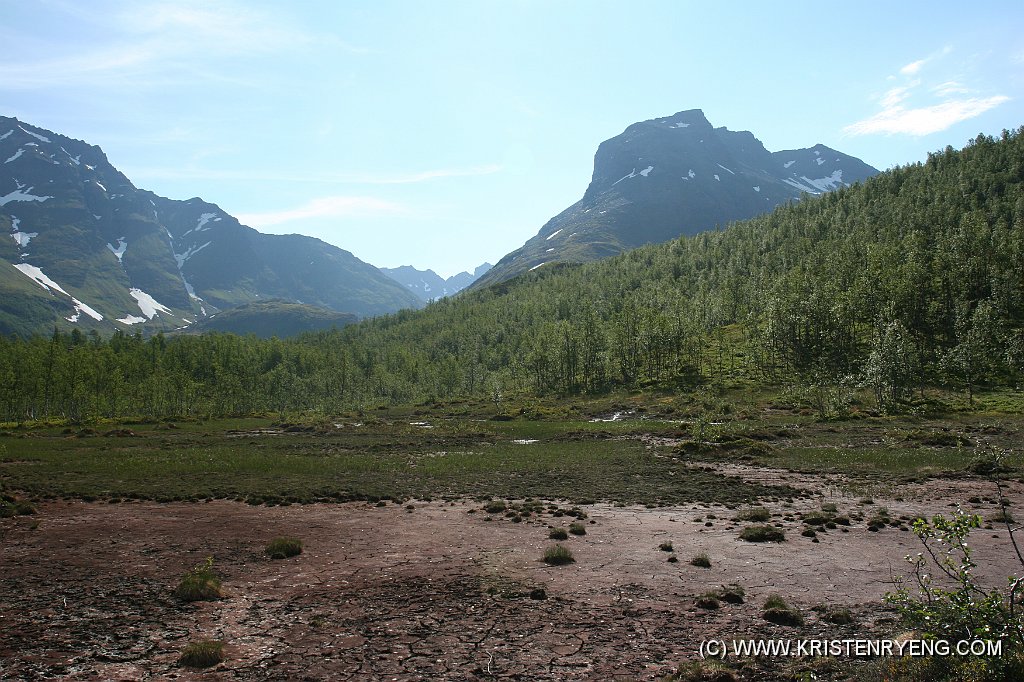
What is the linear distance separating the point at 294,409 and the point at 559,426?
3800 inches

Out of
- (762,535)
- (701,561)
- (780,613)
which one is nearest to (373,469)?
(701,561)

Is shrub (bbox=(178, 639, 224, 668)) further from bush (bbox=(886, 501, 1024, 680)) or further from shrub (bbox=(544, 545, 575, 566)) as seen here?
bush (bbox=(886, 501, 1024, 680))

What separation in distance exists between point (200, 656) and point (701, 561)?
1859 centimetres

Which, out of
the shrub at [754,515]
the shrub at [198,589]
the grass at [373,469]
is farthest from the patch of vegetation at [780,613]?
the shrub at [198,589]

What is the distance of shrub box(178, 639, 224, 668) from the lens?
15.5m

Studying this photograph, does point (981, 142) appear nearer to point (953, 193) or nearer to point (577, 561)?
point (953, 193)

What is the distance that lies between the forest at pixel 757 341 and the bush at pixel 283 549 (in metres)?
81.4

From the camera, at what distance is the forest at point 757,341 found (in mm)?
101875

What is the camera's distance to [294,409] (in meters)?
152

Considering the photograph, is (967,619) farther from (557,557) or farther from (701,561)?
(557,557)

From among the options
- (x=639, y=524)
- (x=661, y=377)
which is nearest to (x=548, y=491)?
(x=639, y=524)

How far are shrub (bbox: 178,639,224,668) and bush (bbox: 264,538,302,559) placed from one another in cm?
955

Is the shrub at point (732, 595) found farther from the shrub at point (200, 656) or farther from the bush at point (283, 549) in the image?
the bush at point (283, 549)

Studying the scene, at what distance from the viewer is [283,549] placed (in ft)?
84.3
